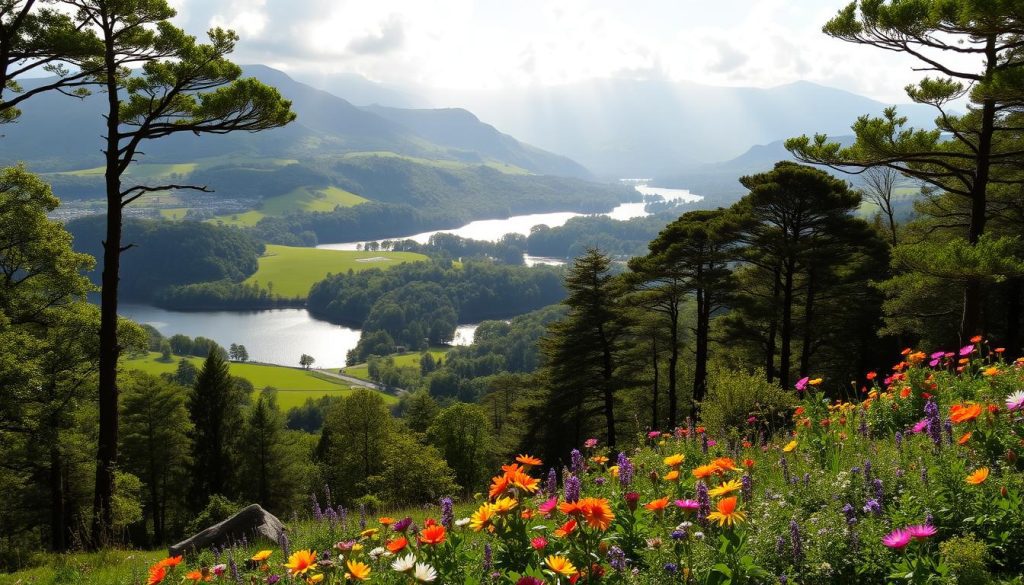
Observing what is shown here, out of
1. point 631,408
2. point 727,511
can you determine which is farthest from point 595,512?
point 631,408

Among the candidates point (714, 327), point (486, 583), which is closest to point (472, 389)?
point (714, 327)

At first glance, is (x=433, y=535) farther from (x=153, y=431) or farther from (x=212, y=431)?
(x=212, y=431)

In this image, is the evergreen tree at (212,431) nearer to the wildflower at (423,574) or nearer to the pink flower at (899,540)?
the wildflower at (423,574)

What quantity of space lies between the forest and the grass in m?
58.0

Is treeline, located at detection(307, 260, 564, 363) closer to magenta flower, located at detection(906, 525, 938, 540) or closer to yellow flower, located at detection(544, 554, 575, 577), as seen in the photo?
yellow flower, located at detection(544, 554, 575, 577)

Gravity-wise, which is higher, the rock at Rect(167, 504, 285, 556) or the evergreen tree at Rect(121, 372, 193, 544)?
the rock at Rect(167, 504, 285, 556)

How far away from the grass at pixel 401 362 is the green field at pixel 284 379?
694 cm

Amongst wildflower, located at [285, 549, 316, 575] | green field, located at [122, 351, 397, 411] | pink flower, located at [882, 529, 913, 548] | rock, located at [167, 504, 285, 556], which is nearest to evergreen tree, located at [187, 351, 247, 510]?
rock, located at [167, 504, 285, 556]

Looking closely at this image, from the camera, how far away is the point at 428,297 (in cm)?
13938

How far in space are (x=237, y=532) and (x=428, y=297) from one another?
132587 mm

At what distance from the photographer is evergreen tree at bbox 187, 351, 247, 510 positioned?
2802cm

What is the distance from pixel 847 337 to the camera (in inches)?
919

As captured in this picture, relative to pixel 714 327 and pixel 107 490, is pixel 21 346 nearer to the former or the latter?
pixel 107 490

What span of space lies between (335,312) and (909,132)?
455 feet
